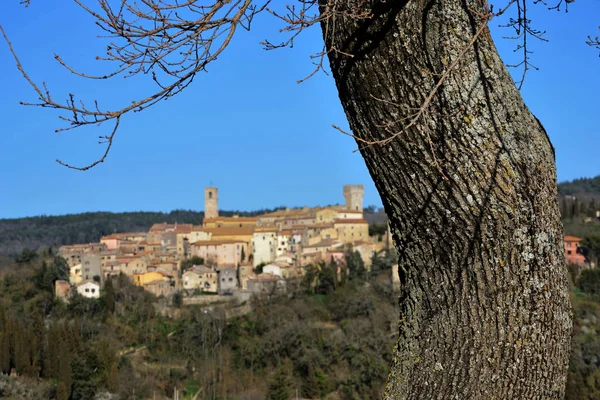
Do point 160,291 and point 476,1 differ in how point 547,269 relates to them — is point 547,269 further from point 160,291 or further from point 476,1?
point 160,291

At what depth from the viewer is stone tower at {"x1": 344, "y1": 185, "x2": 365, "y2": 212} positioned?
6191 cm

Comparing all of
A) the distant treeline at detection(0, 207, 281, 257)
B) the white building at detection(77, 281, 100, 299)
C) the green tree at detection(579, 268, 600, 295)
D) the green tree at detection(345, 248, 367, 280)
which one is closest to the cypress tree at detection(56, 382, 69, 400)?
the white building at detection(77, 281, 100, 299)

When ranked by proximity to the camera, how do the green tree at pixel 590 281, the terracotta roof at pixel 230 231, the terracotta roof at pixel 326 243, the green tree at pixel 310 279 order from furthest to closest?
the terracotta roof at pixel 230 231 < the terracotta roof at pixel 326 243 < the green tree at pixel 310 279 < the green tree at pixel 590 281

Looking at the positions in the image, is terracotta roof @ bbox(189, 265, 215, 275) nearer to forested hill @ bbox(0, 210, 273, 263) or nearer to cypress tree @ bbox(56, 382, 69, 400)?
cypress tree @ bbox(56, 382, 69, 400)

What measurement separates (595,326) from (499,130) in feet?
99.8

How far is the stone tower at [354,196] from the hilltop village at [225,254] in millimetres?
6382

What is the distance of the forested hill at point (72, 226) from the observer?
79000mm

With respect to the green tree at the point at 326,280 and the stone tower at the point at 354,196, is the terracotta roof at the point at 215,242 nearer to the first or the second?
the green tree at the point at 326,280

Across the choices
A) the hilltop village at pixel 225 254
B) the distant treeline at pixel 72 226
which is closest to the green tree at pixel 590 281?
the hilltop village at pixel 225 254

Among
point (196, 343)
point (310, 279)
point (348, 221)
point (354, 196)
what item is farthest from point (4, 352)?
point (354, 196)

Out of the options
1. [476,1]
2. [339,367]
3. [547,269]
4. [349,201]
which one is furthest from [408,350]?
[349,201]

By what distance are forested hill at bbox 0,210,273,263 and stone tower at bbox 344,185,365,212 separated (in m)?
30.8

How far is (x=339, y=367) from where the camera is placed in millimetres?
30734

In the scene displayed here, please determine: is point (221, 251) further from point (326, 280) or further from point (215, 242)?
point (326, 280)
